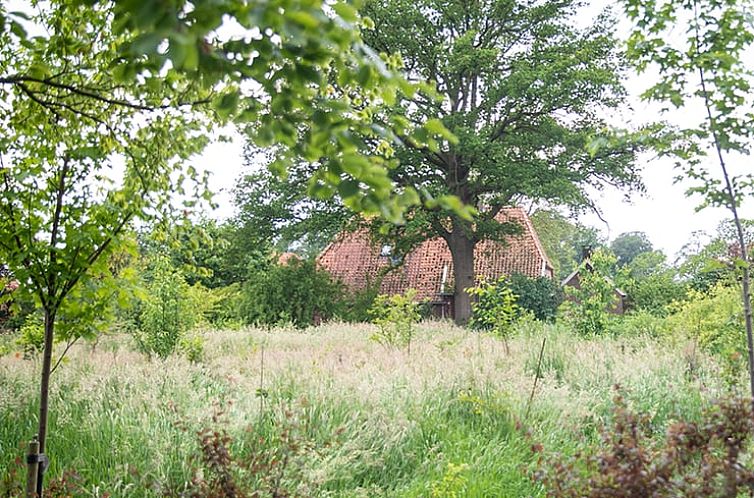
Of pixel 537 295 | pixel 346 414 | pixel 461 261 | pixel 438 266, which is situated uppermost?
pixel 438 266

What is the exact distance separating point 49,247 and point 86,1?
7.55ft

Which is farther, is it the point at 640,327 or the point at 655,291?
the point at 655,291

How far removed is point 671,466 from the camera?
3004 mm

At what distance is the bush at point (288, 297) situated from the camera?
22719 millimetres

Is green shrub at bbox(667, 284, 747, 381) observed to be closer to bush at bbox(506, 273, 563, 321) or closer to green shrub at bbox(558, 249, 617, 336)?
green shrub at bbox(558, 249, 617, 336)

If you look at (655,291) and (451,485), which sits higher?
(655,291)

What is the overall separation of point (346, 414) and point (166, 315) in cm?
463

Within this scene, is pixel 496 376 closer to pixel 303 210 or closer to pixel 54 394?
pixel 54 394

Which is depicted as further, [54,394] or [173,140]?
[54,394]

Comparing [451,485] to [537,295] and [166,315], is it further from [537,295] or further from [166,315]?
[537,295]

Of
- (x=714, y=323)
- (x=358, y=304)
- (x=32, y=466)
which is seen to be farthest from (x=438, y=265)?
(x=32, y=466)

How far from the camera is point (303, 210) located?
21578mm

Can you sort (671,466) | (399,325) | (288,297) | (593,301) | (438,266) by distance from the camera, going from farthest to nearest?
(438,266)
(288,297)
(593,301)
(399,325)
(671,466)

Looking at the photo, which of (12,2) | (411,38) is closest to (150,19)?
(12,2)
